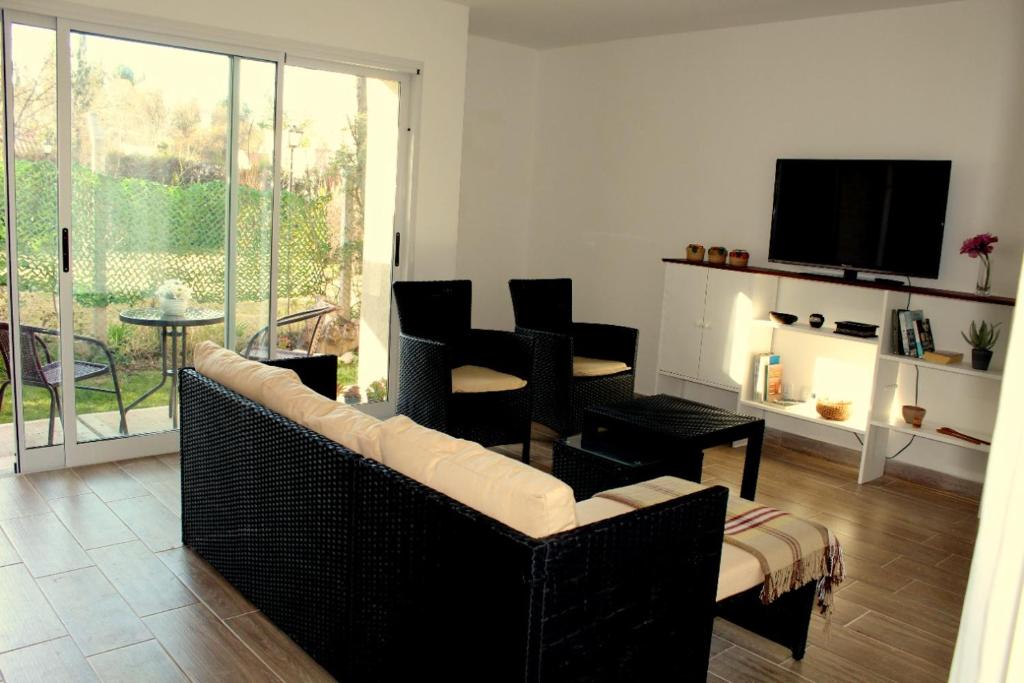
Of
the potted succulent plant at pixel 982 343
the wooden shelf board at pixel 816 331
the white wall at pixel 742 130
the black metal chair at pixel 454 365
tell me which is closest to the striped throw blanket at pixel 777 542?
the black metal chair at pixel 454 365

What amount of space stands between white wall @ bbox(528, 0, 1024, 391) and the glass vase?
57 millimetres

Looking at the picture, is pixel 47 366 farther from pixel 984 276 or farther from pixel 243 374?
pixel 984 276

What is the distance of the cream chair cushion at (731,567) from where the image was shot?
250cm

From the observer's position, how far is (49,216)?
4090 mm

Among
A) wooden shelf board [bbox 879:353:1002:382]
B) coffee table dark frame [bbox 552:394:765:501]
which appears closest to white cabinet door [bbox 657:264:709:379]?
wooden shelf board [bbox 879:353:1002:382]

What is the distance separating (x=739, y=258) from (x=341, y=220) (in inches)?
97.8

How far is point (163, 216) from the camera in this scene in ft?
14.6

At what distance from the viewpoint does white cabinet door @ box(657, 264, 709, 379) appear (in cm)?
560

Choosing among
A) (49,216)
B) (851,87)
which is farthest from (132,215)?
(851,87)

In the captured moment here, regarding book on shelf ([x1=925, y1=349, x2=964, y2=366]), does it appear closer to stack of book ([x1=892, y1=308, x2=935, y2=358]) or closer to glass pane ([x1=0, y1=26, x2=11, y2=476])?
stack of book ([x1=892, y1=308, x2=935, y2=358])

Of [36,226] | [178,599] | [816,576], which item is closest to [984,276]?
[816,576]

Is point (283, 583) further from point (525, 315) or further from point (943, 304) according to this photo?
point (943, 304)

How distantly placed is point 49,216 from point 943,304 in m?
4.60

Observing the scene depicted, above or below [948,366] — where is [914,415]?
below
